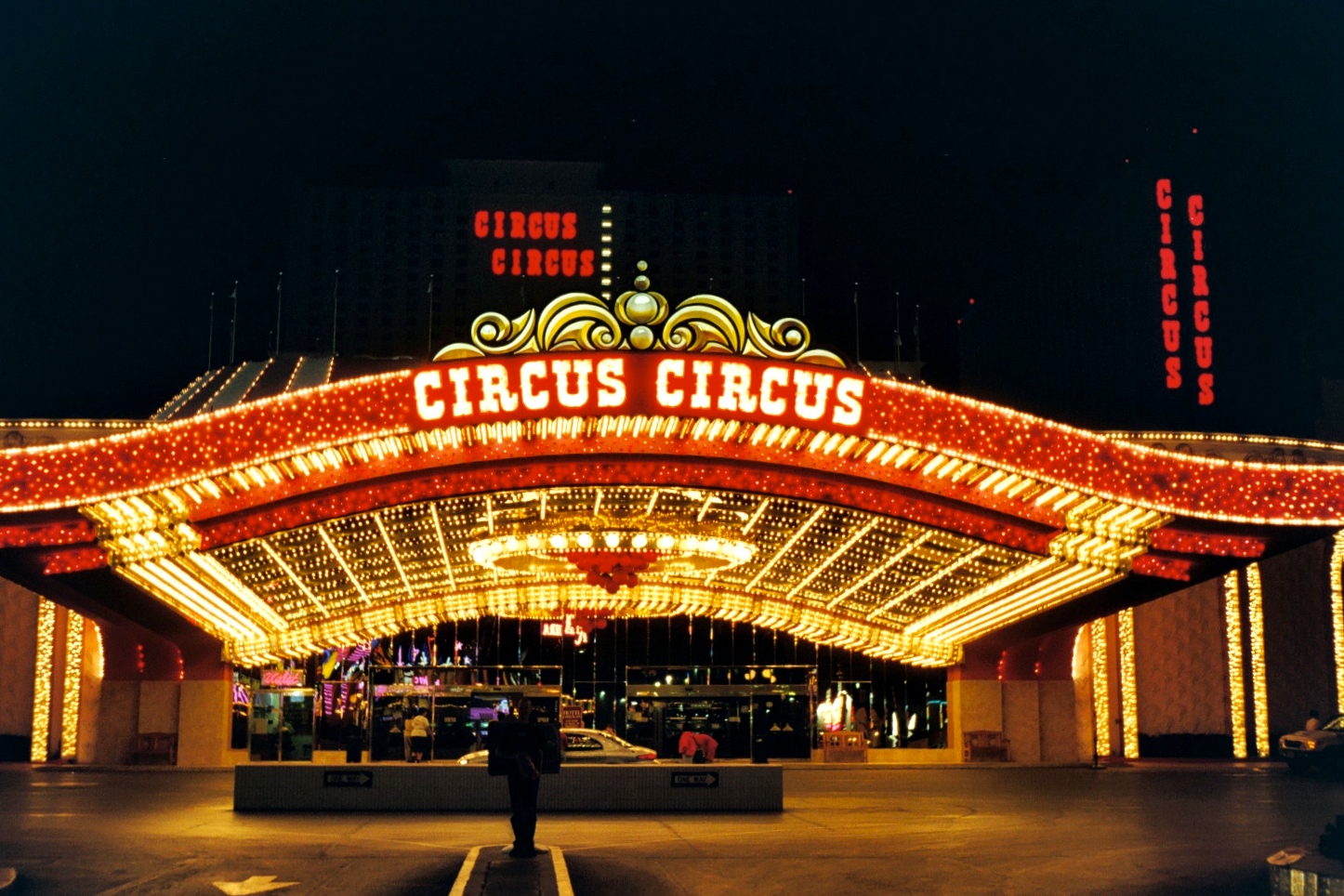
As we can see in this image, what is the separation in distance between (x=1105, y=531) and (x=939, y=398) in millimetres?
4644

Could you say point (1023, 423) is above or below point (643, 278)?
below

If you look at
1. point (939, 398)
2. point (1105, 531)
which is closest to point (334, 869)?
point (939, 398)

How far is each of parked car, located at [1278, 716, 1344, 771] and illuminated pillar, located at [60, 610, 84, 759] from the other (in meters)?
30.0

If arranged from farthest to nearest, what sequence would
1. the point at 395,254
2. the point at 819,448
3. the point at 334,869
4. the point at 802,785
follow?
the point at 395,254
the point at 802,785
the point at 819,448
the point at 334,869

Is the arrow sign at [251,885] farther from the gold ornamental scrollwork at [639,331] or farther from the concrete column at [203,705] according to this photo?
the concrete column at [203,705]

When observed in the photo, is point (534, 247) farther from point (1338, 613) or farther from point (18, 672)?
point (1338, 613)

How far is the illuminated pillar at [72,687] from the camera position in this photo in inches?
1421

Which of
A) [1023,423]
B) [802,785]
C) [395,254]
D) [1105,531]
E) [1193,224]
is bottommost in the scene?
[802,785]

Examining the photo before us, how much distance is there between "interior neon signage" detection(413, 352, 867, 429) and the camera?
19234 millimetres

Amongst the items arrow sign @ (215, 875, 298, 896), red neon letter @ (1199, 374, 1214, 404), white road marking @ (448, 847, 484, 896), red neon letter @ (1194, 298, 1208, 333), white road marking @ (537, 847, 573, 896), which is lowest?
arrow sign @ (215, 875, 298, 896)

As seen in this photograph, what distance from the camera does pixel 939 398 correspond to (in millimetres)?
19812

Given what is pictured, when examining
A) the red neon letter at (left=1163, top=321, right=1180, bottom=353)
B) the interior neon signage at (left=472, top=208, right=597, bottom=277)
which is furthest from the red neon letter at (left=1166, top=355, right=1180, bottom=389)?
the interior neon signage at (left=472, top=208, right=597, bottom=277)

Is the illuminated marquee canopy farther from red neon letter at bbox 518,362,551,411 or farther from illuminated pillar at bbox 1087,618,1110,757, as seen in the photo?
illuminated pillar at bbox 1087,618,1110,757

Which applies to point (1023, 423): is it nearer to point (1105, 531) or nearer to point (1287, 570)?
point (1105, 531)
